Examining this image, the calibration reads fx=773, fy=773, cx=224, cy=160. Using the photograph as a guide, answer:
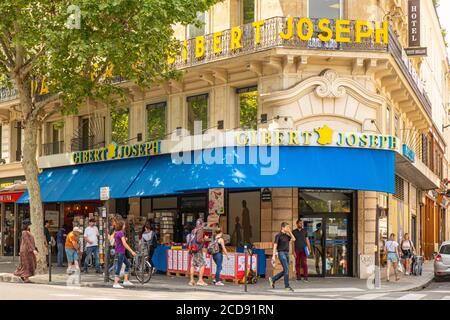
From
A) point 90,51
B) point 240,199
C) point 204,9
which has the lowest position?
point 240,199

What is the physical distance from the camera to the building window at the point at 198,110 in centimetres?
2667

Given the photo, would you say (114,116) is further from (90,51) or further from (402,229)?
(402,229)

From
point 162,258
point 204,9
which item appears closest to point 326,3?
point 204,9

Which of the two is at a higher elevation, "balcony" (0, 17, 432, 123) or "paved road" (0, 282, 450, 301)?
"balcony" (0, 17, 432, 123)

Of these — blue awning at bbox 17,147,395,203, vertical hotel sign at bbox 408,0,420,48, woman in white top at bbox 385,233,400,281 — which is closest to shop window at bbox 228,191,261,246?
blue awning at bbox 17,147,395,203

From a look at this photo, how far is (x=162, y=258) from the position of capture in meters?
25.3

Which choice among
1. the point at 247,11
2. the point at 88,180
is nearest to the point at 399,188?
the point at 247,11

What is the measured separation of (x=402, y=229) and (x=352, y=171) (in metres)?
9.65

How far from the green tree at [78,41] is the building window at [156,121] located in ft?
9.88

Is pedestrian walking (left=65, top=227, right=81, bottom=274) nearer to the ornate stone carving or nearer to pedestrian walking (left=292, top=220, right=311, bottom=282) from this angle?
pedestrian walking (left=292, top=220, right=311, bottom=282)

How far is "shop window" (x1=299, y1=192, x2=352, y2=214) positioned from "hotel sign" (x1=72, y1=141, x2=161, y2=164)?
545 cm

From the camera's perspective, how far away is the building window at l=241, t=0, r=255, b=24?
2595 centimetres

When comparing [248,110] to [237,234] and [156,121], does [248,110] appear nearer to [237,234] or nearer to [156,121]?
[237,234]

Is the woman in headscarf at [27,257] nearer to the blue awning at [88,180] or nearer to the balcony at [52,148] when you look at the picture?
the blue awning at [88,180]
